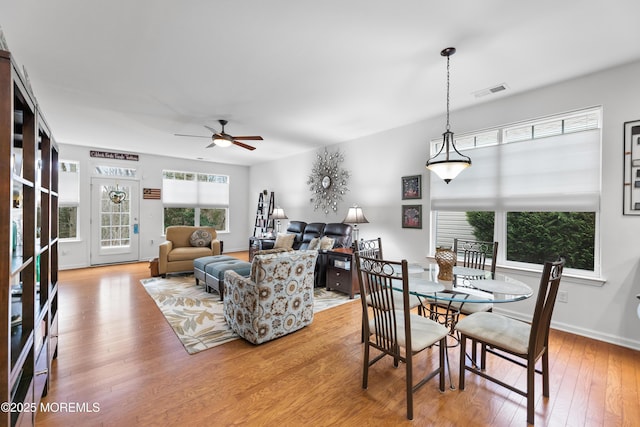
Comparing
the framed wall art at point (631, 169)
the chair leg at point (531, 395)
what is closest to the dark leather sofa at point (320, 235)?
the chair leg at point (531, 395)

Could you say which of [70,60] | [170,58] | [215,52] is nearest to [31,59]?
[70,60]

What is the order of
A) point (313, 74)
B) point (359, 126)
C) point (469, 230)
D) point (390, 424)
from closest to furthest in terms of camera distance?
point (390, 424)
point (313, 74)
point (469, 230)
point (359, 126)

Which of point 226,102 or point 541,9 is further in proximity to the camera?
point 226,102

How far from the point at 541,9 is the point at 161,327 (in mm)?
4480

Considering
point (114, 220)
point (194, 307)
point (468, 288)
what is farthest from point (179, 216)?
point (468, 288)

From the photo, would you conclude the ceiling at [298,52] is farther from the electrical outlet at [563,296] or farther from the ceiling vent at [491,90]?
the electrical outlet at [563,296]

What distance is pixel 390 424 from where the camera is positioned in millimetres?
1765

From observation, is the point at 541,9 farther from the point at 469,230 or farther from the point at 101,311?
the point at 101,311

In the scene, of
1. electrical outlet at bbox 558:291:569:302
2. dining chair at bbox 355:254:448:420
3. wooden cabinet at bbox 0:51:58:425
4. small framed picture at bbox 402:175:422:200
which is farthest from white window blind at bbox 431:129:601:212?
wooden cabinet at bbox 0:51:58:425

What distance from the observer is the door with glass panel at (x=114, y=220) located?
6387 millimetres

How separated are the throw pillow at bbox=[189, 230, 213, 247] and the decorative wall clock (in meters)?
2.39

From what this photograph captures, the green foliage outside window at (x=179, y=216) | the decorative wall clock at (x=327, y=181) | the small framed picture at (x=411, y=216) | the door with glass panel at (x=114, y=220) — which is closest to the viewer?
the small framed picture at (x=411, y=216)

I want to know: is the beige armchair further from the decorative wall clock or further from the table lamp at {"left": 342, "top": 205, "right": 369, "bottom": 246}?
the table lamp at {"left": 342, "top": 205, "right": 369, "bottom": 246}

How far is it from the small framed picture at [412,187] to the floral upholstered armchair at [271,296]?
226 centimetres
